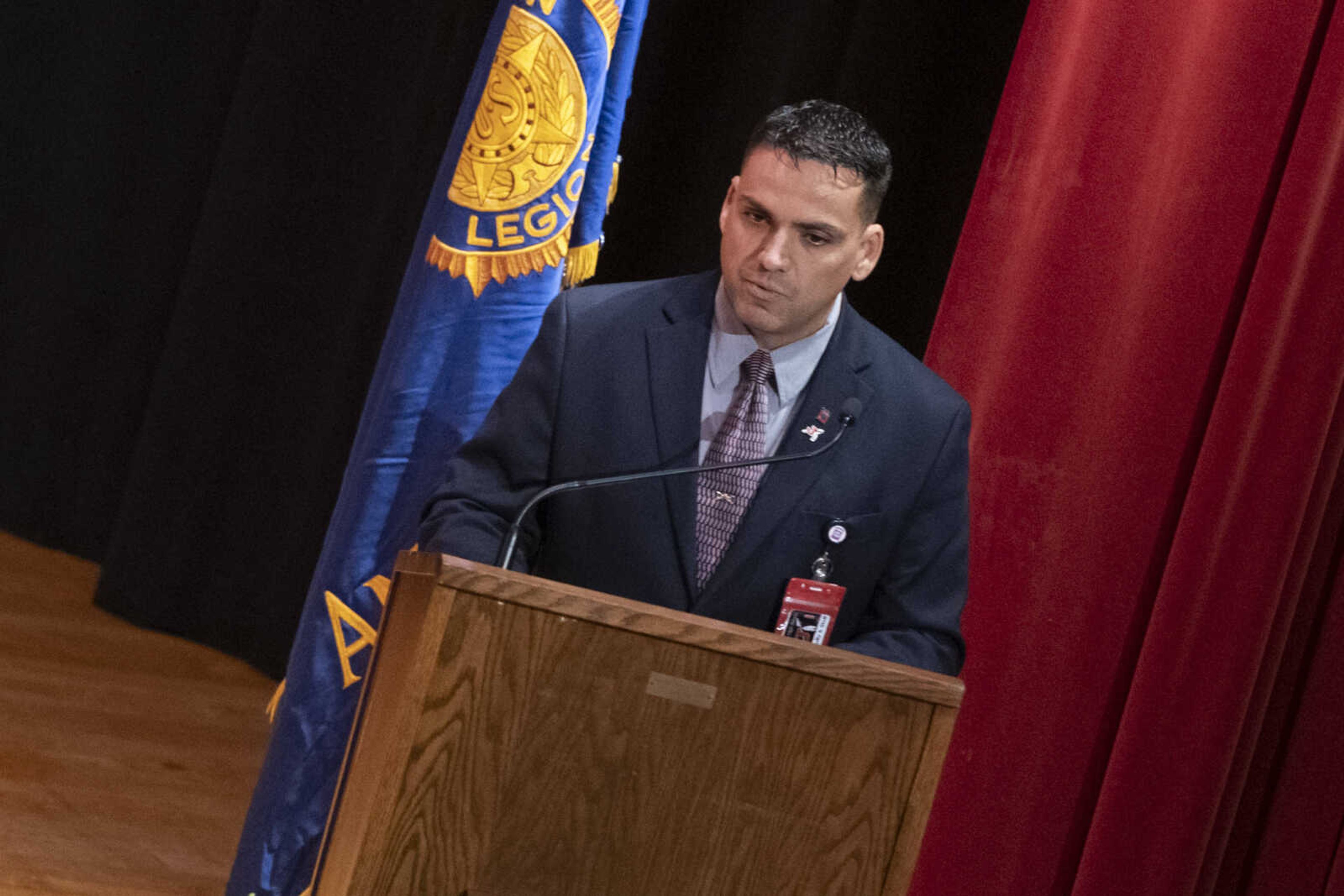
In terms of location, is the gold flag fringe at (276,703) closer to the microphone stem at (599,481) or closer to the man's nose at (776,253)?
the microphone stem at (599,481)

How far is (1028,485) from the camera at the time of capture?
2477 mm

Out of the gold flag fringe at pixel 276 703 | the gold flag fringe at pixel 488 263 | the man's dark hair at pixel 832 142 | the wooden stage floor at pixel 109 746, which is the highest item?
the man's dark hair at pixel 832 142

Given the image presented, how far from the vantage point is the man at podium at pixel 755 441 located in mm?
1561

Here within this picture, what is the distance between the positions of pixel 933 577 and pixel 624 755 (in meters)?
0.68

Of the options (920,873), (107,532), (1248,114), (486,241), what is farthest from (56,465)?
(1248,114)

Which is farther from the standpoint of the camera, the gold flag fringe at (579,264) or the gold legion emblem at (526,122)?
the gold flag fringe at (579,264)

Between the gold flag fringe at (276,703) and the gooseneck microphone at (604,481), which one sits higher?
the gooseneck microphone at (604,481)

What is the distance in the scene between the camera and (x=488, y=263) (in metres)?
2.20

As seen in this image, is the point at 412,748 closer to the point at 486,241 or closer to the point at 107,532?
the point at 486,241

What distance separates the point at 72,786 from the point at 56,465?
1729 millimetres

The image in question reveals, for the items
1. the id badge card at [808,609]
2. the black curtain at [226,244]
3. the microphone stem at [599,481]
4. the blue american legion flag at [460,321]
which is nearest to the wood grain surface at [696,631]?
the microphone stem at [599,481]

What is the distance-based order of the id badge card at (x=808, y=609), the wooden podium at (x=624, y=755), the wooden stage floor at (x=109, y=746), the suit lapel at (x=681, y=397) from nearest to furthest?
the wooden podium at (x=624, y=755)
the id badge card at (x=808, y=609)
the suit lapel at (x=681, y=397)
the wooden stage floor at (x=109, y=746)

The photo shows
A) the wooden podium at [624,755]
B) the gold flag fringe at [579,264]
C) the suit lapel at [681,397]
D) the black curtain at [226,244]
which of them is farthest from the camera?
the black curtain at [226,244]

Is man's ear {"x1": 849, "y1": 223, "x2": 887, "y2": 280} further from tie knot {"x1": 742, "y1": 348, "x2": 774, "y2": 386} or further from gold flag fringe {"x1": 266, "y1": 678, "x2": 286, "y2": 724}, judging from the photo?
gold flag fringe {"x1": 266, "y1": 678, "x2": 286, "y2": 724}
